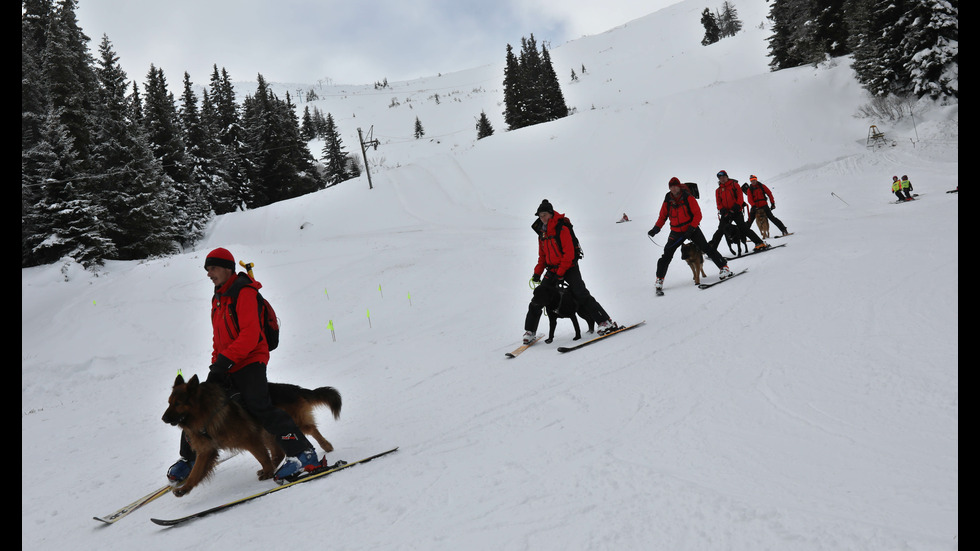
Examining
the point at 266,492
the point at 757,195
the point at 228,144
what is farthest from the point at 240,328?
the point at 228,144

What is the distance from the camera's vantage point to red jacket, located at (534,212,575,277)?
7.42m

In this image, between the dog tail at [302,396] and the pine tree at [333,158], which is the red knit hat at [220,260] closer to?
the dog tail at [302,396]

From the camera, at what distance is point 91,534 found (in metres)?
3.60

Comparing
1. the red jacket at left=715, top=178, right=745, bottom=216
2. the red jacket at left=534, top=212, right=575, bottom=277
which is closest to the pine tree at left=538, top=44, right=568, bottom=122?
the red jacket at left=715, top=178, right=745, bottom=216

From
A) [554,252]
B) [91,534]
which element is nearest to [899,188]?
[554,252]

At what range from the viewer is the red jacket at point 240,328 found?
13.3 feet

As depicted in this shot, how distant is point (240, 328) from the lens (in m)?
4.12

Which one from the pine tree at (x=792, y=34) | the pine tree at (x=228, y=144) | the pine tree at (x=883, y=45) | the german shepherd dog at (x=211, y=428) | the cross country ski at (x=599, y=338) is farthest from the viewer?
the pine tree at (x=228, y=144)

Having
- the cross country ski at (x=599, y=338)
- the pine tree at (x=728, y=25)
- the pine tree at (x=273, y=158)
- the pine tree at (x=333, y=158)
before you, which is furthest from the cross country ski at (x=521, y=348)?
the pine tree at (x=728, y=25)

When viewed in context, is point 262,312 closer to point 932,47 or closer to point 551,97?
point 932,47

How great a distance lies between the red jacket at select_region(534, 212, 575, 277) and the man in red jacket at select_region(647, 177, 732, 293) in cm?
287

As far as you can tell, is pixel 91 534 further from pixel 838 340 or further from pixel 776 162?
pixel 776 162

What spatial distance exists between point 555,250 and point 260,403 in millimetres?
4721
